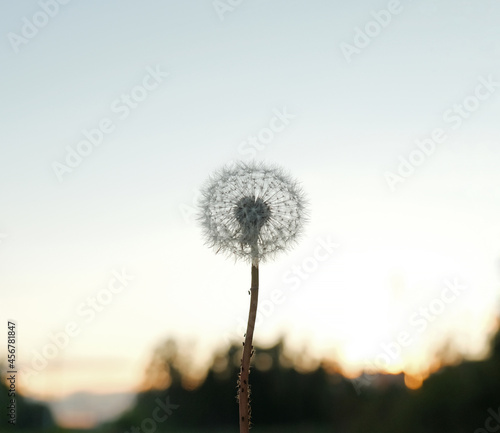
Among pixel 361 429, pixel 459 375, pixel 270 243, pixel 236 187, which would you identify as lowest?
pixel 361 429

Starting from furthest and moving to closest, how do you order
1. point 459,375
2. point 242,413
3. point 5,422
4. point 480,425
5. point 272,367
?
point 272,367, point 459,375, point 480,425, point 5,422, point 242,413

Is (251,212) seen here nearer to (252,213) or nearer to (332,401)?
(252,213)

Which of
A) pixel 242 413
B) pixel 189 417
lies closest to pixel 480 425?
pixel 189 417

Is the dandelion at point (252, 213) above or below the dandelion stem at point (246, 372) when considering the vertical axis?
above

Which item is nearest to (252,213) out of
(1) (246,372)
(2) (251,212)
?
(2) (251,212)

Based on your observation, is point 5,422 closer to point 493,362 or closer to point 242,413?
point 242,413

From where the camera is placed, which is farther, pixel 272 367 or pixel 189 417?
pixel 272 367

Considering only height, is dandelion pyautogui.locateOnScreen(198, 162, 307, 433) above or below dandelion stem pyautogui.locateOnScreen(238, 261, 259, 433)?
above
